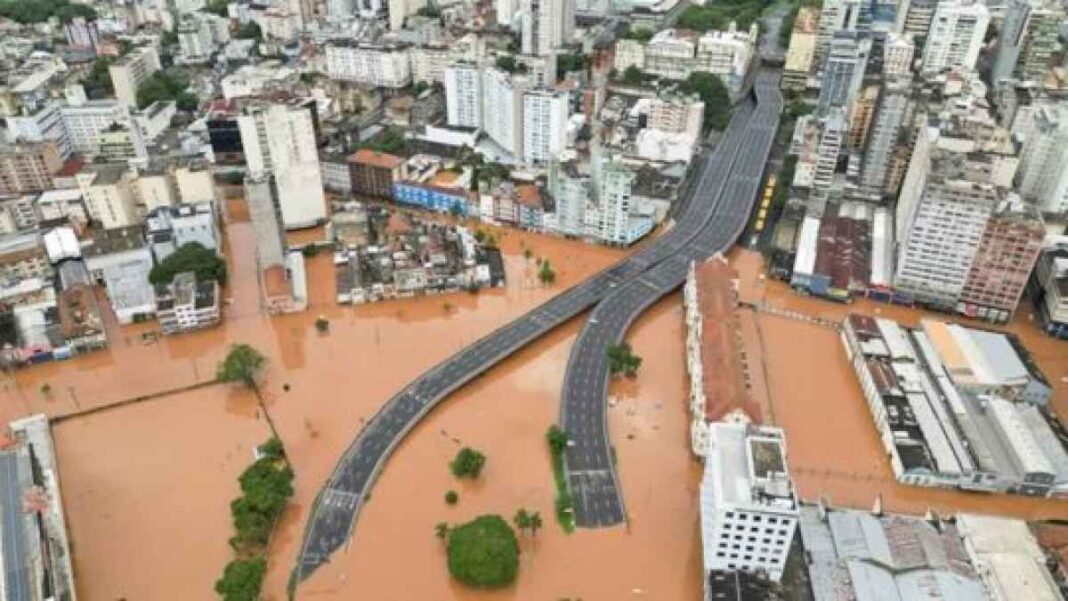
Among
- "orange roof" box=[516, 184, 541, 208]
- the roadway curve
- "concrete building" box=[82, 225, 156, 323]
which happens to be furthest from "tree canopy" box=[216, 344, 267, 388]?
"orange roof" box=[516, 184, 541, 208]

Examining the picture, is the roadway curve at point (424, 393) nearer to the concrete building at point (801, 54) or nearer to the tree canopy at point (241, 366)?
the tree canopy at point (241, 366)

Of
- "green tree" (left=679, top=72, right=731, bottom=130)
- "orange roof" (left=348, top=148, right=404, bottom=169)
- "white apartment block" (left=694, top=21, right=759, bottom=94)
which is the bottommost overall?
"orange roof" (left=348, top=148, right=404, bottom=169)

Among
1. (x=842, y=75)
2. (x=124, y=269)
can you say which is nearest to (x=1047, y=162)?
(x=842, y=75)

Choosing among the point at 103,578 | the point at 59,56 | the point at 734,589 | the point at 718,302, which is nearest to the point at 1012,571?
the point at 734,589

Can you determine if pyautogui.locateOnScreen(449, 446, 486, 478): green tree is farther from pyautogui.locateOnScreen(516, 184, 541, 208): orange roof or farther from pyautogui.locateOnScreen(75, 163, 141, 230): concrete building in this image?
pyautogui.locateOnScreen(75, 163, 141, 230): concrete building

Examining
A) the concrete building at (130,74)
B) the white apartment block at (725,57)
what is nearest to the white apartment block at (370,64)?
the concrete building at (130,74)

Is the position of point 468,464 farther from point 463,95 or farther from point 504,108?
point 463,95
